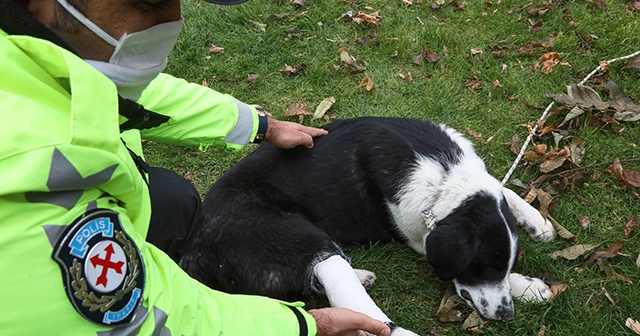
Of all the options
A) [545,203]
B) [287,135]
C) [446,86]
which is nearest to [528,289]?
[545,203]

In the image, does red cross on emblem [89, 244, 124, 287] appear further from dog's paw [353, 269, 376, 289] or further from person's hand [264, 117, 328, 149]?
dog's paw [353, 269, 376, 289]

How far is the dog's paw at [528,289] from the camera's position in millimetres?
2889

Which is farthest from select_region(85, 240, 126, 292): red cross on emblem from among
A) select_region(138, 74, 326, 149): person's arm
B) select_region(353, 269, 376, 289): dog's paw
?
select_region(353, 269, 376, 289): dog's paw

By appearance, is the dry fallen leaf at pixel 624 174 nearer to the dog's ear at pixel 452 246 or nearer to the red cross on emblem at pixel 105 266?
the dog's ear at pixel 452 246

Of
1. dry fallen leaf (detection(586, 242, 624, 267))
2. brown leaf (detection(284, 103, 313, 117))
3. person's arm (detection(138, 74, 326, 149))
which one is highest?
person's arm (detection(138, 74, 326, 149))

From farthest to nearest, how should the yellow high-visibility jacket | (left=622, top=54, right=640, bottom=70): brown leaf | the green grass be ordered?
(left=622, top=54, right=640, bottom=70): brown leaf → the green grass → the yellow high-visibility jacket

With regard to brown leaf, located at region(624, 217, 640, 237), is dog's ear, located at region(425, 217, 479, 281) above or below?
above

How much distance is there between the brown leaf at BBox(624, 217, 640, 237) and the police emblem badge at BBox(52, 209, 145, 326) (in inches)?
111

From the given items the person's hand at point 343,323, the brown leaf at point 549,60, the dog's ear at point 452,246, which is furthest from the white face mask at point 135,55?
the brown leaf at point 549,60

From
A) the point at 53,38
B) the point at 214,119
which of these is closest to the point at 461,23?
the point at 214,119

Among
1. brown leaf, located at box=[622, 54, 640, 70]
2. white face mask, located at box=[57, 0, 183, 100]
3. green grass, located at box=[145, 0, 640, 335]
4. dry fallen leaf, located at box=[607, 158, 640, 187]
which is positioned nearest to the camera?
white face mask, located at box=[57, 0, 183, 100]

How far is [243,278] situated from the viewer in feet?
9.56

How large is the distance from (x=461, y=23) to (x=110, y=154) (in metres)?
4.24

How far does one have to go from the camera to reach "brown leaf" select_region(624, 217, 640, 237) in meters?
3.13
